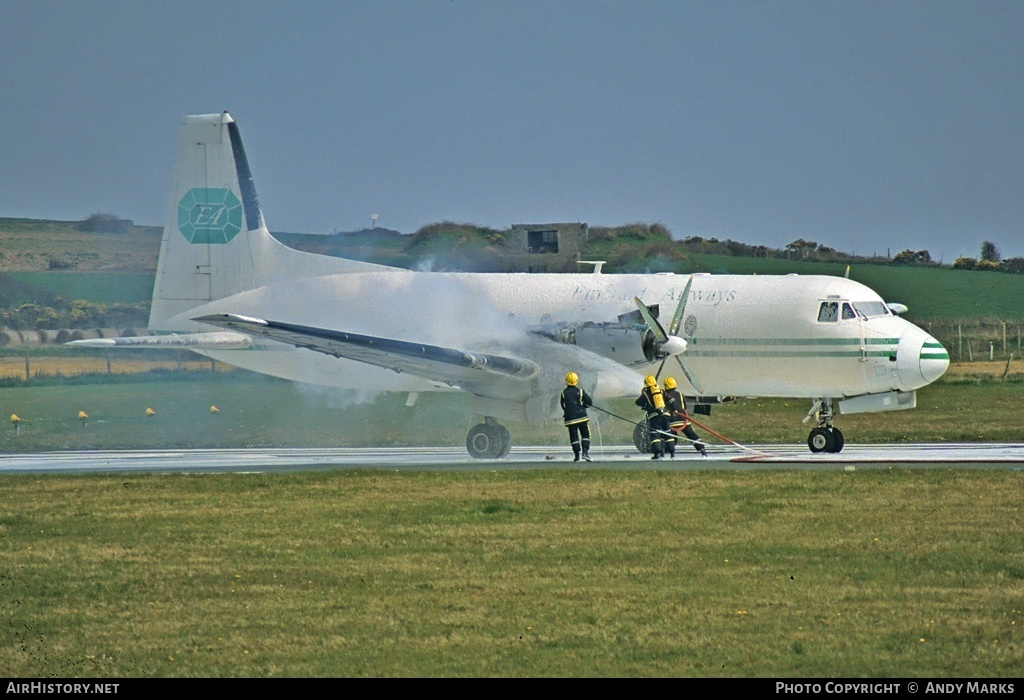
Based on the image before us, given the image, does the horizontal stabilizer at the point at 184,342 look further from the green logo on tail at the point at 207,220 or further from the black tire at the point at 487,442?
the black tire at the point at 487,442

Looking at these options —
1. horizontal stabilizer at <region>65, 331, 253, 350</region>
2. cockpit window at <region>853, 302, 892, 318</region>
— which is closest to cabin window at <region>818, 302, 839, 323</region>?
cockpit window at <region>853, 302, 892, 318</region>

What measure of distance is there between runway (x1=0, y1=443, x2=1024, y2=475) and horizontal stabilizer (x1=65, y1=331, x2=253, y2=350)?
2766 mm

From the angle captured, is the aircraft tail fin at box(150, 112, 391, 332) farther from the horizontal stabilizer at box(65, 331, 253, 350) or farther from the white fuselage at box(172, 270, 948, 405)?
the horizontal stabilizer at box(65, 331, 253, 350)

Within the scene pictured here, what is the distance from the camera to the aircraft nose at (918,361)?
2677 cm

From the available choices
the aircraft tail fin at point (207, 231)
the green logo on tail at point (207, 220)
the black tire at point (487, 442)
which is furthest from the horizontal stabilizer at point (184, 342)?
the black tire at point (487, 442)

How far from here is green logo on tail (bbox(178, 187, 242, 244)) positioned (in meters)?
31.6

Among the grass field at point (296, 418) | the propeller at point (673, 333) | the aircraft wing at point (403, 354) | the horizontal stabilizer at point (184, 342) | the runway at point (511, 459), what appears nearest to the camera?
the runway at point (511, 459)

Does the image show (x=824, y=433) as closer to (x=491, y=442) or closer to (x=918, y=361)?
(x=918, y=361)

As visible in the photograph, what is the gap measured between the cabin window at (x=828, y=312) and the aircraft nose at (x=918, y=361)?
60.7 inches

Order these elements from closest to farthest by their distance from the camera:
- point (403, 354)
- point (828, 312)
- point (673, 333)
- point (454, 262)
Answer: point (403, 354) → point (828, 312) → point (673, 333) → point (454, 262)

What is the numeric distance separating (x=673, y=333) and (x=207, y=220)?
12.5 m

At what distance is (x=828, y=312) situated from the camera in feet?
91.2

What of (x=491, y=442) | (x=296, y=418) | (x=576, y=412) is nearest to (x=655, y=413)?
(x=576, y=412)
